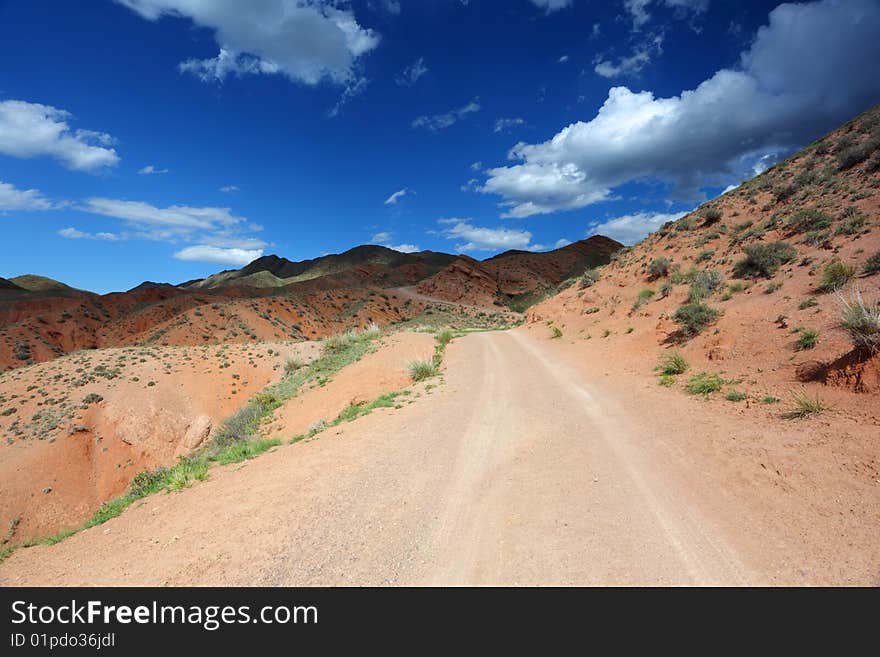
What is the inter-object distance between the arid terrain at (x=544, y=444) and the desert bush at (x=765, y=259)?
0.10 meters

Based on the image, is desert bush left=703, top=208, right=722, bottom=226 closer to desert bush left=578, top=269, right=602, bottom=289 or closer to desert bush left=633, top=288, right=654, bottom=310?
desert bush left=578, top=269, right=602, bottom=289

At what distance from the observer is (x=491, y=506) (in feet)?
16.0

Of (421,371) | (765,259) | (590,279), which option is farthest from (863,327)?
(590,279)

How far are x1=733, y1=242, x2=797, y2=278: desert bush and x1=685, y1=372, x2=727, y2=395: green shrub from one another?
22.8 ft

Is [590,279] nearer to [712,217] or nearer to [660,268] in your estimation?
[660,268]

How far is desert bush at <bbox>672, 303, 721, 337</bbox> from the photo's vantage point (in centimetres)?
1183

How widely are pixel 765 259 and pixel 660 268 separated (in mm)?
6335

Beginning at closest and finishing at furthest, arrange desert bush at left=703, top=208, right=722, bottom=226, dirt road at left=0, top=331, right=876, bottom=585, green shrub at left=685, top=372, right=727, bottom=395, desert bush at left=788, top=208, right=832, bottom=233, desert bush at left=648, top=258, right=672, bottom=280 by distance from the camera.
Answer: dirt road at left=0, top=331, right=876, bottom=585
green shrub at left=685, top=372, right=727, bottom=395
desert bush at left=788, top=208, right=832, bottom=233
desert bush at left=648, top=258, right=672, bottom=280
desert bush at left=703, top=208, right=722, bottom=226

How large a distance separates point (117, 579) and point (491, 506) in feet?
13.8

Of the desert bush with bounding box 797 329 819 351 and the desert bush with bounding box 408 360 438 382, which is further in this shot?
the desert bush with bounding box 408 360 438 382

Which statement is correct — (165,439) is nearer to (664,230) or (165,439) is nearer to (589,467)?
(589,467)

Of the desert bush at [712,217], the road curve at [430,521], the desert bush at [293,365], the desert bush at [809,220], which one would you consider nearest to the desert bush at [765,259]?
the desert bush at [809,220]

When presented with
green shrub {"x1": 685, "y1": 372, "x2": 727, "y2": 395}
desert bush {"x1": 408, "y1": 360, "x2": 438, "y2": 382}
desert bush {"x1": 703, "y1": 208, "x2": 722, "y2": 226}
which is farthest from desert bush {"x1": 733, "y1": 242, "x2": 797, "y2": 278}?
desert bush {"x1": 408, "y1": 360, "x2": 438, "y2": 382}
